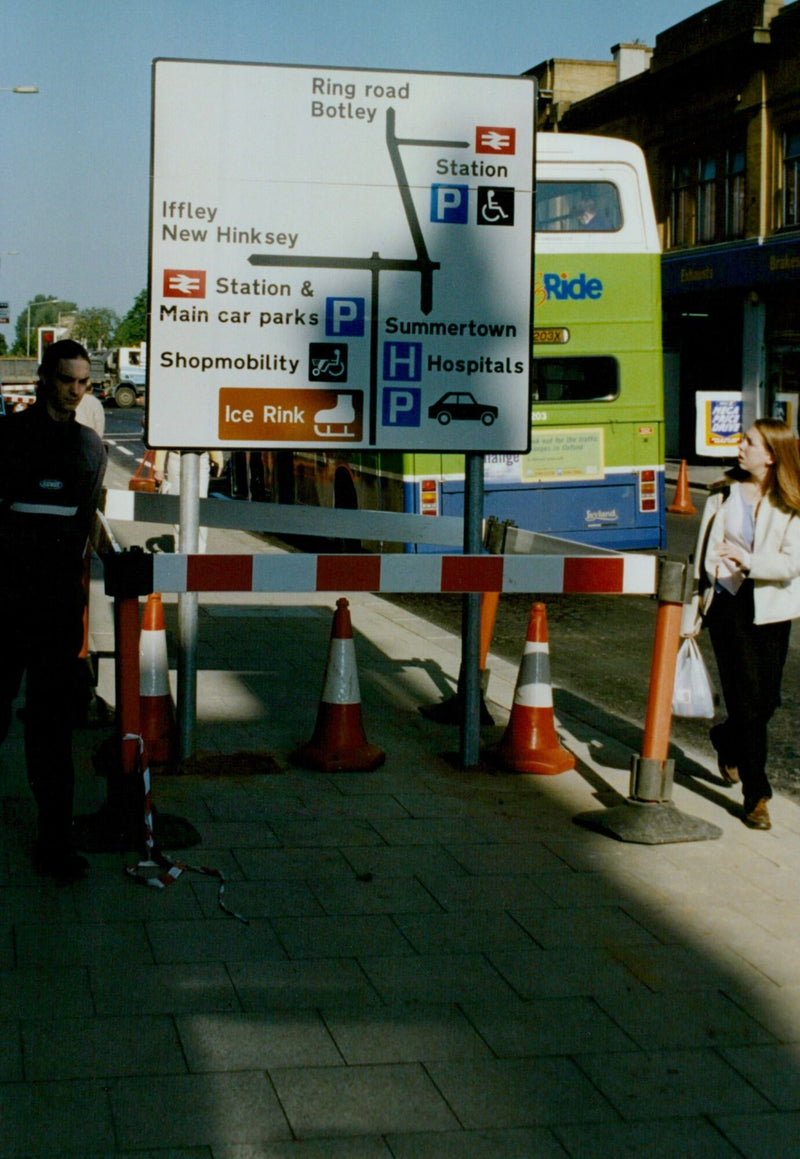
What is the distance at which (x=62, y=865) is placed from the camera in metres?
4.94

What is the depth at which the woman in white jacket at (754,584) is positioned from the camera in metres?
6.00

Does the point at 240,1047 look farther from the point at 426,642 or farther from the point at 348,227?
the point at 426,642

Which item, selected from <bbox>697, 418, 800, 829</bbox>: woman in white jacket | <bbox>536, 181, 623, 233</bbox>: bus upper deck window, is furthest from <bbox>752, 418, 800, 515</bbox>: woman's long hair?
<bbox>536, 181, 623, 233</bbox>: bus upper deck window

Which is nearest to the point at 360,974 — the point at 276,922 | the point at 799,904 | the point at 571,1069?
the point at 276,922

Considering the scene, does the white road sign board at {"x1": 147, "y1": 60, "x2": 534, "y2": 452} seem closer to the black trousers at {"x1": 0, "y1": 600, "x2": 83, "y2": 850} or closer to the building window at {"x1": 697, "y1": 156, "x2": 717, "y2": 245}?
the black trousers at {"x1": 0, "y1": 600, "x2": 83, "y2": 850}

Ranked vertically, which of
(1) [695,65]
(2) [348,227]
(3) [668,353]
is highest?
(1) [695,65]

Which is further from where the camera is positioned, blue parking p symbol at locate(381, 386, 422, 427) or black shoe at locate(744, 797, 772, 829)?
blue parking p symbol at locate(381, 386, 422, 427)

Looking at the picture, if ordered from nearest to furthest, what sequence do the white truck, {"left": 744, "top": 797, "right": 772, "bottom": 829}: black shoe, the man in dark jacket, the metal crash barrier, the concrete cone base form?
the man in dark jacket, the metal crash barrier, the concrete cone base, {"left": 744, "top": 797, "right": 772, "bottom": 829}: black shoe, the white truck

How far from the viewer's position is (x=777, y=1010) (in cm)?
412

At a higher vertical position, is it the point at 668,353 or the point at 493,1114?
the point at 668,353

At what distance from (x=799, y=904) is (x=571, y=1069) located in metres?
1.67

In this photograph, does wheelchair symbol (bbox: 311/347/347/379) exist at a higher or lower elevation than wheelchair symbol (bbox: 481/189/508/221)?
lower

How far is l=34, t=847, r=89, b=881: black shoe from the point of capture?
4934 millimetres

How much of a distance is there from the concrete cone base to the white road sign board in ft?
5.69
